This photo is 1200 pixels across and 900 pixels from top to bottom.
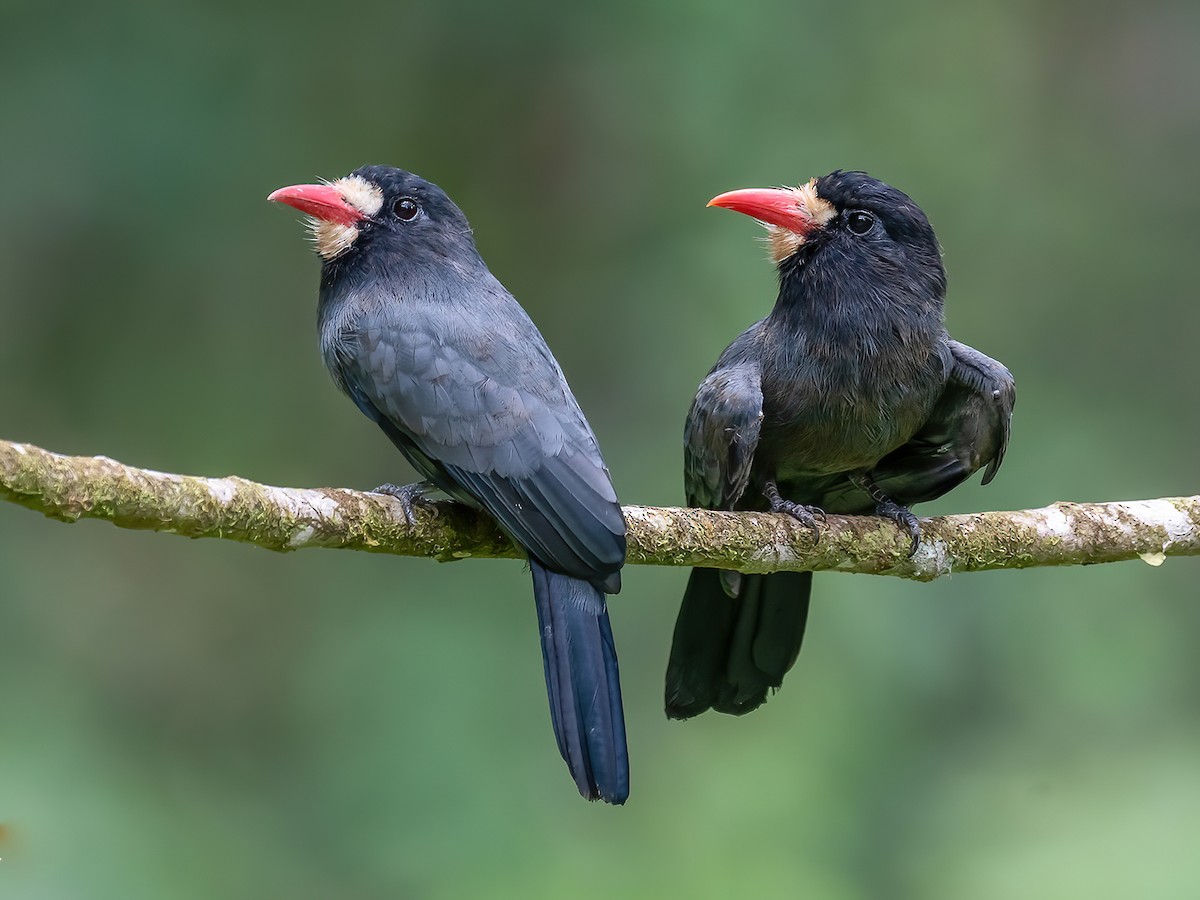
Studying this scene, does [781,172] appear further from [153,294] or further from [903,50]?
[153,294]

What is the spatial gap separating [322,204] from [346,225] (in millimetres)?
83

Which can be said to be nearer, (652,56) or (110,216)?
(110,216)

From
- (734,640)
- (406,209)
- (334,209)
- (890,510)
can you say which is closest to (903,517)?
(890,510)

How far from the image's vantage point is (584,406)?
649 centimetres

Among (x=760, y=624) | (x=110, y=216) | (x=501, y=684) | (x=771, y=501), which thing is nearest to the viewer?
(x=771, y=501)

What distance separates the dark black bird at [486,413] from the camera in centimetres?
310

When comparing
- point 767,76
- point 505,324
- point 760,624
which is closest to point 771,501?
point 760,624

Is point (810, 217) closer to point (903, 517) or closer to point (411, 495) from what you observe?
point (903, 517)

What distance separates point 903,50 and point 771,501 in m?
3.92

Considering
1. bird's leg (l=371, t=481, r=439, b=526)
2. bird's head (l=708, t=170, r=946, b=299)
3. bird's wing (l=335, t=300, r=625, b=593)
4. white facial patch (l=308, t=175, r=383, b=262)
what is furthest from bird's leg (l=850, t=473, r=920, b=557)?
white facial patch (l=308, t=175, r=383, b=262)

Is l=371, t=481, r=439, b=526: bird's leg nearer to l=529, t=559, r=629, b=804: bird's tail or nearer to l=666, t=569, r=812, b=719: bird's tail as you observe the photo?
l=529, t=559, r=629, b=804: bird's tail

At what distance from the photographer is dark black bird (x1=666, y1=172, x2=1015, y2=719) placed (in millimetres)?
3742

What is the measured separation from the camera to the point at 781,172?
21.5 ft

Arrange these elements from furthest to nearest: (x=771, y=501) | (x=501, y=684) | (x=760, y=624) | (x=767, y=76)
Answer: (x=767, y=76)
(x=501, y=684)
(x=760, y=624)
(x=771, y=501)
